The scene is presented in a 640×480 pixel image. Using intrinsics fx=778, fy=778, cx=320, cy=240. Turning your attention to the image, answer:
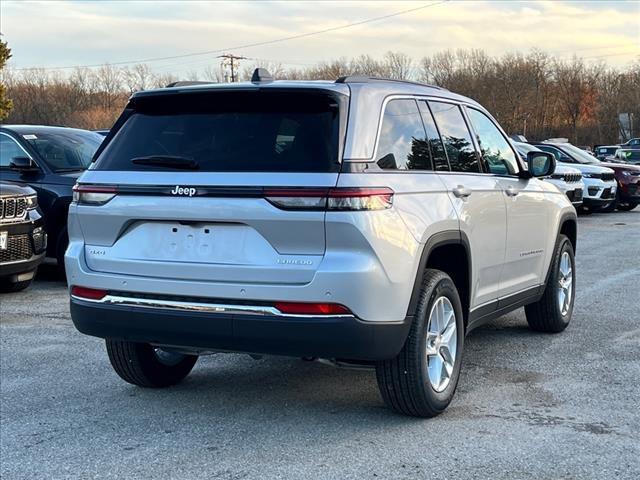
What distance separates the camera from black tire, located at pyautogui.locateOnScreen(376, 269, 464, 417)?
4.07 meters

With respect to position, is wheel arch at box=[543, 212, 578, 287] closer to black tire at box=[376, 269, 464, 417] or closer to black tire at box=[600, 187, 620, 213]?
black tire at box=[376, 269, 464, 417]

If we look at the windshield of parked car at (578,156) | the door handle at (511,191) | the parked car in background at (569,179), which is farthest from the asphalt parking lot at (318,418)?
the windshield of parked car at (578,156)

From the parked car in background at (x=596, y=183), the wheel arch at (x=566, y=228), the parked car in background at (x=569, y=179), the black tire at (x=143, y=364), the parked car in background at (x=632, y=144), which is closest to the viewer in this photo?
the black tire at (x=143, y=364)

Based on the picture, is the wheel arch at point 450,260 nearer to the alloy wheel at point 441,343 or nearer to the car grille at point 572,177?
the alloy wheel at point 441,343

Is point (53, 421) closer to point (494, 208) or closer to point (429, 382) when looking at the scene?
point (429, 382)

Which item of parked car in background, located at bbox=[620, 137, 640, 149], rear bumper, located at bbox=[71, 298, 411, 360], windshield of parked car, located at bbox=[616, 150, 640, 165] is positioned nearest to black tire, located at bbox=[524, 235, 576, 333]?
rear bumper, located at bbox=[71, 298, 411, 360]

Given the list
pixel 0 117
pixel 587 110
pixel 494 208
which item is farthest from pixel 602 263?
pixel 587 110

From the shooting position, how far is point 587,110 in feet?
237

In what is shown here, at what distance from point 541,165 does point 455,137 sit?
3.57ft

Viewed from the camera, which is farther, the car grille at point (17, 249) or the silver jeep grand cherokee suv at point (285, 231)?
the car grille at point (17, 249)

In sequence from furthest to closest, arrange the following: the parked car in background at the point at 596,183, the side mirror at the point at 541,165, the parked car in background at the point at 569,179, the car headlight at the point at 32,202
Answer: the parked car in background at the point at 596,183, the parked car in background at the point at 569,179, the car headlight at the point at 32,202, the side mirror at the point at 541,165

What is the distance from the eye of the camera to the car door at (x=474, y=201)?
4688 mm

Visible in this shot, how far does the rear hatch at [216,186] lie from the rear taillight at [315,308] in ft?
Answer: 0.40

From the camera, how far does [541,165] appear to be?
5.77 m
